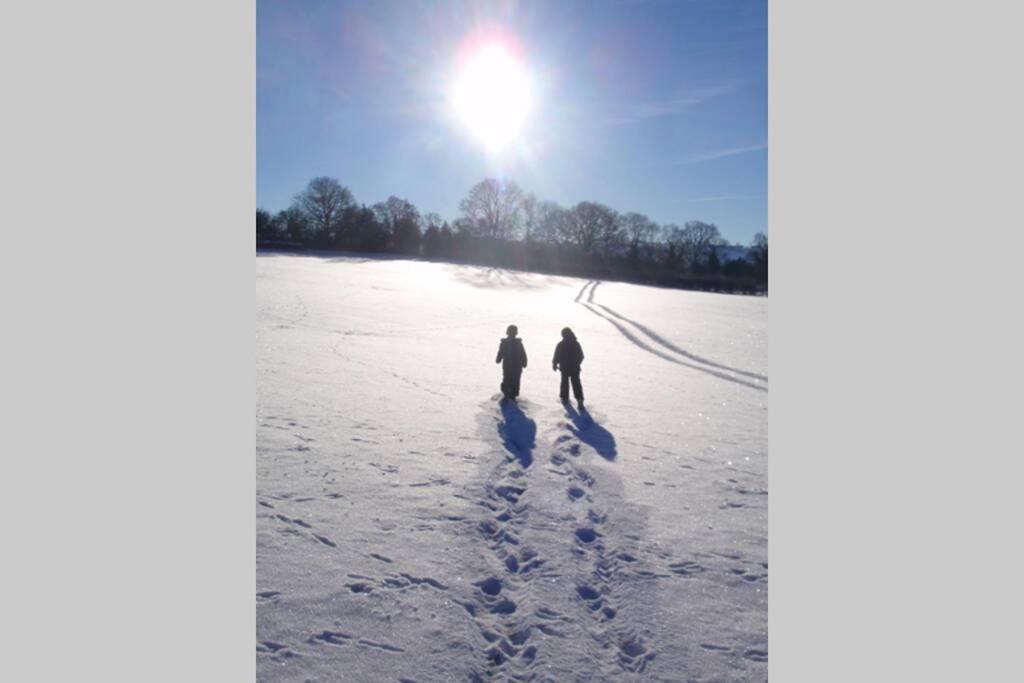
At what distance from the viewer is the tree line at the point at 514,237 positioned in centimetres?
2970

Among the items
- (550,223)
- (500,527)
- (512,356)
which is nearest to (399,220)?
(550,223)

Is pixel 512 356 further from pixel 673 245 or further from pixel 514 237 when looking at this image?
pixel 514 237

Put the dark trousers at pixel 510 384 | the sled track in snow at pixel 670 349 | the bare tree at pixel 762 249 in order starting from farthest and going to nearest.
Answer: the sled track in snow at pixel 670 349
the dark trousers at pixel 510 384
the bare tree at pixel 762 249

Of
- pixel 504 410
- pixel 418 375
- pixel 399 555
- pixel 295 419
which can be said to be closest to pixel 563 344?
pixel 504 410

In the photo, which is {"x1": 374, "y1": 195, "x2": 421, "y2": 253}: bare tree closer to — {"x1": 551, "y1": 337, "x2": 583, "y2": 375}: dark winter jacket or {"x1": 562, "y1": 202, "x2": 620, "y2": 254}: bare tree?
{"x1": 562, "y1": 202, "x2": 620, "y2": 254}: bare tree

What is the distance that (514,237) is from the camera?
53562mm

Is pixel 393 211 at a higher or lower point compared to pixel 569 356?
higher

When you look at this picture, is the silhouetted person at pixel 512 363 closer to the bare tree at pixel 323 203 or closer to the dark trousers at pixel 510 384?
the dark trousers at pixel 510 384

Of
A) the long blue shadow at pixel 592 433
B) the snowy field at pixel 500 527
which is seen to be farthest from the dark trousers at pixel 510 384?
the long blue shadow at pixel 592 433

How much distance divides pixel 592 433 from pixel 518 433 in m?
→ 1.20

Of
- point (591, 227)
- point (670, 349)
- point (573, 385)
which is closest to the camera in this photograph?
point (573, 385)

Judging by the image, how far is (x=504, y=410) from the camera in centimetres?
911

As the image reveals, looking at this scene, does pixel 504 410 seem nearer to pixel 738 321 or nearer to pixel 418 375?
pixel 418 375

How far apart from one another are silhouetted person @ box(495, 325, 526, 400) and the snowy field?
1.25 ft
